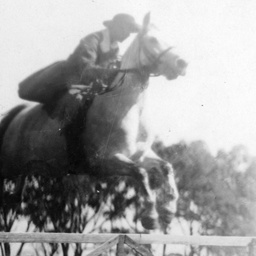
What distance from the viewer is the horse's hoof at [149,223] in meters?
6.37

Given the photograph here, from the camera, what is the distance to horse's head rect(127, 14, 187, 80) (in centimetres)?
648

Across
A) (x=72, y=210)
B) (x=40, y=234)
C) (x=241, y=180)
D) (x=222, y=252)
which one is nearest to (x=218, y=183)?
(x=241, y=180)

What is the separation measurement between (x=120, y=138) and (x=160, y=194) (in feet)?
2.52

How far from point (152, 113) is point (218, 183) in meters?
1.09

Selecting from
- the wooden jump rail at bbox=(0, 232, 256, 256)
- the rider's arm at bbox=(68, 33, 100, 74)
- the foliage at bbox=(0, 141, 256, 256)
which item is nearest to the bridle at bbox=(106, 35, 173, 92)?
the rider's arm at bbox=(68, 33, 100, 74)

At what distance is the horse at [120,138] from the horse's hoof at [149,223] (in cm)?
1

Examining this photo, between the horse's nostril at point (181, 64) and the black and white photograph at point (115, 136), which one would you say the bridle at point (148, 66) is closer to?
the black and white photograph at point (115, 136)

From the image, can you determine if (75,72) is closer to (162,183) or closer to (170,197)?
(162,183)

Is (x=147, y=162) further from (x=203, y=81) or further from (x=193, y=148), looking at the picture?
(x=203, y=81)

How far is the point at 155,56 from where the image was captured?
6500 mm

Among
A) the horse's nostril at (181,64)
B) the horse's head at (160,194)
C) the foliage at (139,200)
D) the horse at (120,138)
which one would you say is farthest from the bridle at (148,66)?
the horse's head at (160,194)

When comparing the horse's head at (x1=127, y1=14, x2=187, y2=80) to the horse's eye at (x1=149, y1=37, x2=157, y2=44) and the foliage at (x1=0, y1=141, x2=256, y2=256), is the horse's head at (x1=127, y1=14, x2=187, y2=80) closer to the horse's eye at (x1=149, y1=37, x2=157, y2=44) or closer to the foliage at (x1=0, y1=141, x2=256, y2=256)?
the horse's eye at (x1=149, y1=37, x2=157, y2=44)

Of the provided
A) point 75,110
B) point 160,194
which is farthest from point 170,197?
point 75,110

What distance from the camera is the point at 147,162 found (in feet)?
21.5
